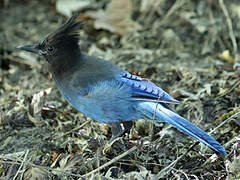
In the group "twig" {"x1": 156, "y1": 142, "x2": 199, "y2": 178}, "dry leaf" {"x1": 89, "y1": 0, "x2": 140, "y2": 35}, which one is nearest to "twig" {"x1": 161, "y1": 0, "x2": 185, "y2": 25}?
"dry leaf" {"x1": 89, "y1": 0, "x2": 140, "y2": 35}

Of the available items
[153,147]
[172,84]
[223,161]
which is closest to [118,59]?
[172,84]

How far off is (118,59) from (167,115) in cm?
176

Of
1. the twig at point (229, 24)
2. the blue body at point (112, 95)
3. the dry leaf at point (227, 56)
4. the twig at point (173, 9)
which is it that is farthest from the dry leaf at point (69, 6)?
the blue body at point (112, 95)

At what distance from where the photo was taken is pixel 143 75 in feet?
12.7

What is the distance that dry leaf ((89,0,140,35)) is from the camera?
5630mm

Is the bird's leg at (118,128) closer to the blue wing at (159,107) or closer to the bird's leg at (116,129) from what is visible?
the bird's leg at (116,129)

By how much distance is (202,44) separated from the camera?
5371 millimetres

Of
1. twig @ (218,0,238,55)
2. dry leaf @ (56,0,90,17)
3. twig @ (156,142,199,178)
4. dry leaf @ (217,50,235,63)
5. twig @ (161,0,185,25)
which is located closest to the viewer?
twig @ (156,142,199,178)

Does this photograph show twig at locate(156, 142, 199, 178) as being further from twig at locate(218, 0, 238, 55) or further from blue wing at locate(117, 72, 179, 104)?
twig at locate(218, 0, 238, 55)

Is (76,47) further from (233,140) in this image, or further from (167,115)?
(233,140)

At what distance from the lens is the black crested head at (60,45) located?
3605 mm

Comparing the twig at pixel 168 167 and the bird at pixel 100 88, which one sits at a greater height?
the bird at pixel 100 88

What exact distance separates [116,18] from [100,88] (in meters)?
2.47

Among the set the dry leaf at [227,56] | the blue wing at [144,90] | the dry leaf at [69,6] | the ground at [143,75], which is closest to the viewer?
the ground at [143,75]
